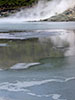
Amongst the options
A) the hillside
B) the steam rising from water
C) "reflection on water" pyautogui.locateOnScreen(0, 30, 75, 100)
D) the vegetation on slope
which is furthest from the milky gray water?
the vegetation on slope

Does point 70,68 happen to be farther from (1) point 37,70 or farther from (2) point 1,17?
(2) point 1,17

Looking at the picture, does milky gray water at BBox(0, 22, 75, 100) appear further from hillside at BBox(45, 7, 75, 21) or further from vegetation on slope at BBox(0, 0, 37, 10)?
vegetation on slope at BBox(0, 0, 37, 10)

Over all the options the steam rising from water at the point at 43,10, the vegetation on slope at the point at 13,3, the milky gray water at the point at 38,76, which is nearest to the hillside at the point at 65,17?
the steam rising from water at the point at 43,10

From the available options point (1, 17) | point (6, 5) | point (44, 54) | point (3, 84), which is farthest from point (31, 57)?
point (6, 5)

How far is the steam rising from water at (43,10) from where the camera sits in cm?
11288

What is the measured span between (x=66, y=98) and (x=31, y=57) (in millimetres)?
7069

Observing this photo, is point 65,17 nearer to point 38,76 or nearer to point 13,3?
point 13,3

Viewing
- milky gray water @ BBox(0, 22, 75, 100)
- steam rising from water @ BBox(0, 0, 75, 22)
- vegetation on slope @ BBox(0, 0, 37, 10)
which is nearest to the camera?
milky gray water @ BBox(0, 22, 75, 100)

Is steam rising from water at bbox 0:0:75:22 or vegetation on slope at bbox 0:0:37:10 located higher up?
vegetation on slope at bbox 0:0:37:10

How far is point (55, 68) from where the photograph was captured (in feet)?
41.1

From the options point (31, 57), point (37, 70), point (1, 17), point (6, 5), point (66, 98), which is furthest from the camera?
point (6, 5)

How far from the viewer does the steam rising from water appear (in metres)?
113

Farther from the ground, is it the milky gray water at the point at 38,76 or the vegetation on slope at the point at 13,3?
the vegetation on slope at the point at 13,3

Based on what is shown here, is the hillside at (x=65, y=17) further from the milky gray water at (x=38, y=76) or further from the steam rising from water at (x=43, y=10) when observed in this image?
the milky gray water at (x=38, y=76)
